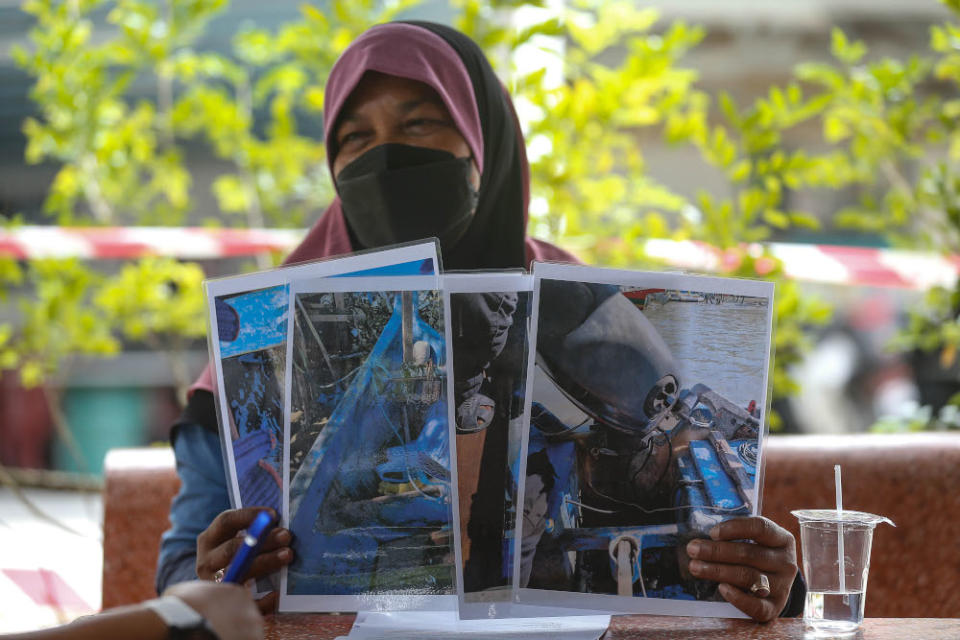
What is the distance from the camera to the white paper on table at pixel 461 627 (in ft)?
3.21

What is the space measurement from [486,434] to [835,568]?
364mm

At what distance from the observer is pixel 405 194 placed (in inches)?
60.8

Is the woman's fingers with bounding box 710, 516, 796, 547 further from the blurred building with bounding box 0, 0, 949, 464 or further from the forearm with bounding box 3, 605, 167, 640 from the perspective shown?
the blurred building with bounding box 0, 0, 949, 464

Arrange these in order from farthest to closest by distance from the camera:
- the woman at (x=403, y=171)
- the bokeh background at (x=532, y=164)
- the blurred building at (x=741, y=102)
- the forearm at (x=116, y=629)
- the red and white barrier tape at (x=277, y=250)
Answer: the blurred building at (x=741, y=102)
the red and white barrier tape at (x=277, y=250)
the bokeh background at (x=532, y=164)
the woman at (x=403, y=171)
the forearm at (x=116, y=629)

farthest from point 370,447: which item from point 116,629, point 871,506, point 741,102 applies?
point 741,102

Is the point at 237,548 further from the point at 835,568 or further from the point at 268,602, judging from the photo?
the point at 835,568

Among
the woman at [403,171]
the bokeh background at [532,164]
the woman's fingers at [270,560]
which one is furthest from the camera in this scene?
the bokeh background at [532,164]

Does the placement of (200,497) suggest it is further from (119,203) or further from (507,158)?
(119,203)

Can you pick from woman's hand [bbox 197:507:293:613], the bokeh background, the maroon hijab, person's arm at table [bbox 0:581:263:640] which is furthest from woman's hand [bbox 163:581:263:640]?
the bokeh background

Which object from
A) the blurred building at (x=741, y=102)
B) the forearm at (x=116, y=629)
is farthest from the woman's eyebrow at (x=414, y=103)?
the blurred building at (x=741, y=102)

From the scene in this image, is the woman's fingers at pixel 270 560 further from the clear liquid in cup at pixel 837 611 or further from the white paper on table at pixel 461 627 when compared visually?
the clear liquid in cup at pixel 837 611

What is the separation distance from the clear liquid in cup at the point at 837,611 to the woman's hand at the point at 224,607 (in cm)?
54

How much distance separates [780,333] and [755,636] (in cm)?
187

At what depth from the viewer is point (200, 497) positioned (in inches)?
56.9
